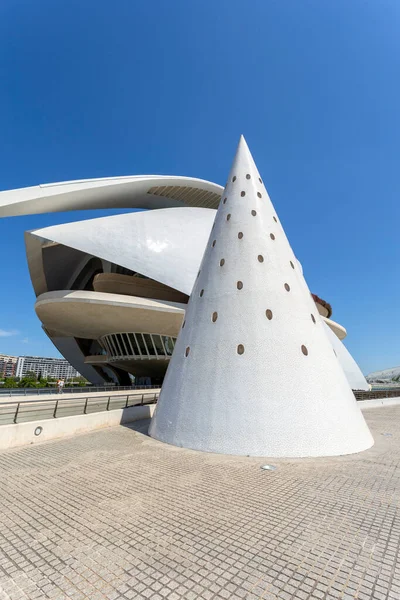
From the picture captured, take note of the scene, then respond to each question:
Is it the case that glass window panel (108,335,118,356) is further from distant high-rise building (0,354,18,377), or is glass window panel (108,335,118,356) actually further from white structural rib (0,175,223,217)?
distant high-rise building (0,354,18,377)

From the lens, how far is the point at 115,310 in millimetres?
25812

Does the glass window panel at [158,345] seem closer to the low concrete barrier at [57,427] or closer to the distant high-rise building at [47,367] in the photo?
the low concrete barrier at [57,427]

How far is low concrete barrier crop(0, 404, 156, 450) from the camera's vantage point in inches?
345

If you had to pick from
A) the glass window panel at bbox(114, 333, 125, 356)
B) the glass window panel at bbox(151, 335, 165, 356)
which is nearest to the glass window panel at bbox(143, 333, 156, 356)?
the glass window panel at bbox(151, 335, 165, 356)

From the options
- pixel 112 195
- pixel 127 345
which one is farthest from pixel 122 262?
pixel 112 195

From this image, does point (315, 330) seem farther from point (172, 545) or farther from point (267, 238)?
point (172, 545)

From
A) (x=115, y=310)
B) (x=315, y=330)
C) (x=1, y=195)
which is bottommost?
(x=315, y=330)

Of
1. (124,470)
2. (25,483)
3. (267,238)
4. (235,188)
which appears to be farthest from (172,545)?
(235,188)

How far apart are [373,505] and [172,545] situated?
3173 millimetres

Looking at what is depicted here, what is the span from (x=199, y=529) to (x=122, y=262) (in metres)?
24.1

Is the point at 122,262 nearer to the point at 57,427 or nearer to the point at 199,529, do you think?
the point at 57,427

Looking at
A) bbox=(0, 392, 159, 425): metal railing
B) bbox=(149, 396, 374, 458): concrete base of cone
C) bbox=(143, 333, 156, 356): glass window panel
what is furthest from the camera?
bbox=(143, 333, 156, 356): glass window panel

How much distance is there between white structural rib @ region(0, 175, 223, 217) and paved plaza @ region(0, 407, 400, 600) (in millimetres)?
19393

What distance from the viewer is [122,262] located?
1038 inches
